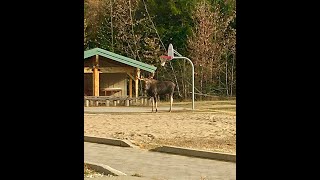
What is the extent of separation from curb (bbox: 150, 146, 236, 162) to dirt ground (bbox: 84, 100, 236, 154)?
326 millimetres

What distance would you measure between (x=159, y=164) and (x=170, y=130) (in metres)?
4.56

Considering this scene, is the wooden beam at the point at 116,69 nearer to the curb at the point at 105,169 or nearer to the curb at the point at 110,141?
the curb at the point at 110,141

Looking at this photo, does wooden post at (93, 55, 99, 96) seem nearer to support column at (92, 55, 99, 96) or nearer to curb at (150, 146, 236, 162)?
support column at (92, 55, 99, 96)

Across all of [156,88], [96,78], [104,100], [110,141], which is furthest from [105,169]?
[96,78]

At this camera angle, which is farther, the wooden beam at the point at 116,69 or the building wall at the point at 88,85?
the building wall at the point at 88,85

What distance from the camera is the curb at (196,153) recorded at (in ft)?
23.1

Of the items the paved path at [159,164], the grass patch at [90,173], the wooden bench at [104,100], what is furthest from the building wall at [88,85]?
the grass patch at [90,173]

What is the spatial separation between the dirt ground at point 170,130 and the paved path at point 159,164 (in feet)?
2.32

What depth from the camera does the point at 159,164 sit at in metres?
6.82

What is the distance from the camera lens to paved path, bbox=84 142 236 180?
231 inches

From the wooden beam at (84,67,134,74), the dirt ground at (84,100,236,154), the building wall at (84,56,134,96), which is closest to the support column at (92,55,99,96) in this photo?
the wooden beam at (84,67,134,74)
